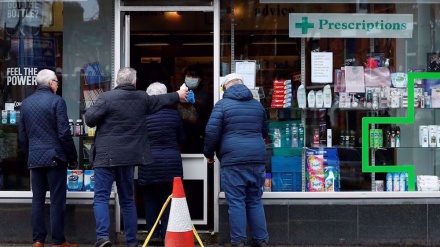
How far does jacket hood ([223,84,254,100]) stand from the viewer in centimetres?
804

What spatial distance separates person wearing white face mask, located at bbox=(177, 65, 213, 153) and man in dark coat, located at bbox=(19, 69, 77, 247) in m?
1.53

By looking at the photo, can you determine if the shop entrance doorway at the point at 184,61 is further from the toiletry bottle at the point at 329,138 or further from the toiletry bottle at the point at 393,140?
the toiletry bottle at the point at 393,140

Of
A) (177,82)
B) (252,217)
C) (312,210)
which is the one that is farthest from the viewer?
(177,82)

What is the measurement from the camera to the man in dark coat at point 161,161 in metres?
8.27

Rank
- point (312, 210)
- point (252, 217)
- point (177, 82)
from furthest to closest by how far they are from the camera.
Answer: point (177, 82) → point (312, 210) → point (252, 217)

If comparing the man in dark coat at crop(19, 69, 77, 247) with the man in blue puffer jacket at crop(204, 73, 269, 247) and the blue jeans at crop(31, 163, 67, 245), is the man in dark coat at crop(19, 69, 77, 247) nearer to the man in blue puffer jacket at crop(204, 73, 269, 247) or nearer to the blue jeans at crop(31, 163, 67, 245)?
the blue jeans at crop(31, 163, 67, 245)

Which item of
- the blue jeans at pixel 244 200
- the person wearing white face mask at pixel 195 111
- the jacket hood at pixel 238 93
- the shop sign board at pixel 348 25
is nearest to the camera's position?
the blue jeans at pixel 244 200

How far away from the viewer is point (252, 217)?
317 inches

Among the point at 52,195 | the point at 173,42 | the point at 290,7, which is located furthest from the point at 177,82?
the point at 52,195

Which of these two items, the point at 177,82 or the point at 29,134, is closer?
the point at 29,134

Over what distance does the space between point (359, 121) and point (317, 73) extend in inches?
28.7

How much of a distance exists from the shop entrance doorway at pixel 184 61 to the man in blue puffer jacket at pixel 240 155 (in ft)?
2.75

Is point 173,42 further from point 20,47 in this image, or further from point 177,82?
point 20,47

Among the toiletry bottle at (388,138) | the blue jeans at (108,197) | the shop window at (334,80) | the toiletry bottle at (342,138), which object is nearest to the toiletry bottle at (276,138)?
the shop window at (334,80)
